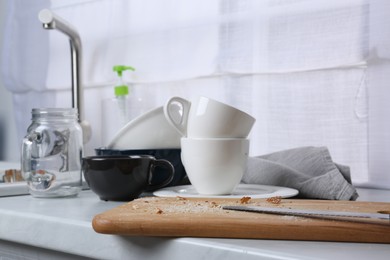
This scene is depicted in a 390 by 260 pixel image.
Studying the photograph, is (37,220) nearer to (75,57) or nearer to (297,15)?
(297,15)

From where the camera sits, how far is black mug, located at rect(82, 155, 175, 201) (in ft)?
2.84

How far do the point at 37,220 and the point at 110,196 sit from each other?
0.53 ft

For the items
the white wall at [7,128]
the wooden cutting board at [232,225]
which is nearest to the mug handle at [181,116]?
the wooden cutting board at [232,225]

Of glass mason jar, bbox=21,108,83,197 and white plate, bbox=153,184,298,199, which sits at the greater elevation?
glass mason jar, bbox=21,108,83,197

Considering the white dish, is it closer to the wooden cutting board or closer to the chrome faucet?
the wooden cutting board

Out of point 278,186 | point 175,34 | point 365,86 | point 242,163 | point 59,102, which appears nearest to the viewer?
point 242,163

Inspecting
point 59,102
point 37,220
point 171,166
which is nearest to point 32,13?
point 59,102

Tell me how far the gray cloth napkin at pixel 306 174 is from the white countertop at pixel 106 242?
280 mm

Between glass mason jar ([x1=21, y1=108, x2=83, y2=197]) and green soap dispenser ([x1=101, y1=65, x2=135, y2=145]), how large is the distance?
1.64 ft

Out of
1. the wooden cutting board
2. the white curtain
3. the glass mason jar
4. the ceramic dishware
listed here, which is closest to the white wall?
the white curtain

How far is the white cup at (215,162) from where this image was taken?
0.84 m

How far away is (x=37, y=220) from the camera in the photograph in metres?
0.75

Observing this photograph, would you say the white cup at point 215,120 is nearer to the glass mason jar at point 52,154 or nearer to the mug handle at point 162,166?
the mug handle at point 162,166

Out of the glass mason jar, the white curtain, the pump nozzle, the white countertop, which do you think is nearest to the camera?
the white countertop
